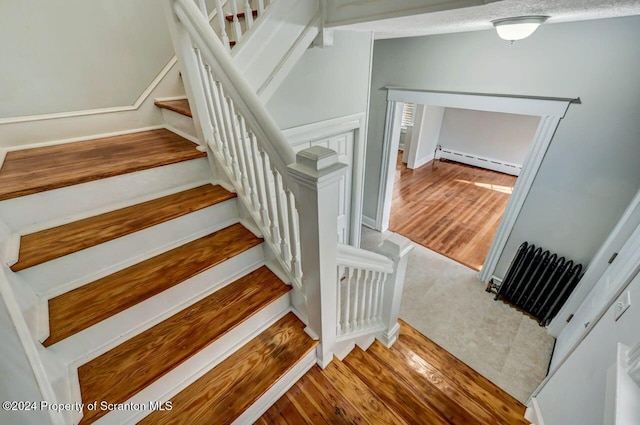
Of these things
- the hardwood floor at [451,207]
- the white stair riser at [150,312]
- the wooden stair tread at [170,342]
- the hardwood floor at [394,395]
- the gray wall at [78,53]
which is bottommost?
the hardwood floor at [451,207]

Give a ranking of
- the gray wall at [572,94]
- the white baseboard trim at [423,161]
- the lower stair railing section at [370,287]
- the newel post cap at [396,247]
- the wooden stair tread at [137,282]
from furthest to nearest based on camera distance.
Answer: the white baseboard trim at [423,161] < the gray wall at [572,94] < the newel post cap at [396,247] < the lower stair railing section at [370,287] < the wooden stair tread at [137,282]

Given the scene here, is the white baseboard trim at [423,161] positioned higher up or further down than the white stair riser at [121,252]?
further down

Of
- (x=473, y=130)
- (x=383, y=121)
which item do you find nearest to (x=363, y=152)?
(x=383, y=121)

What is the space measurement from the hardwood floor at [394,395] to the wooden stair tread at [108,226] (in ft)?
3.36

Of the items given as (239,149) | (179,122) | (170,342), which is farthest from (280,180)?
(179,122)

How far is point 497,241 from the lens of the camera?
8.96 ft

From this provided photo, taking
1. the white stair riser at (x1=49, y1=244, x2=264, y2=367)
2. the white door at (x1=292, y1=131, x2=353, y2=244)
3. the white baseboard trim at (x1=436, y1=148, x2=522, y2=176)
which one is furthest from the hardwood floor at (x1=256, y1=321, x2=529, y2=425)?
the white baseboard trim at (x1=436, y1=148, x2=522, y2=176)

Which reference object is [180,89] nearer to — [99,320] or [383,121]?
[99,320]

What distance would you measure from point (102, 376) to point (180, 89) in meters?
2.01

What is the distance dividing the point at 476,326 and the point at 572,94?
2.16m

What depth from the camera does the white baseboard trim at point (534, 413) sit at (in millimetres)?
1585

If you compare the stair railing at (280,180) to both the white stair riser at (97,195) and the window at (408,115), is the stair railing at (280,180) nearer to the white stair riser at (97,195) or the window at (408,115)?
the white stair riser at (97,195)

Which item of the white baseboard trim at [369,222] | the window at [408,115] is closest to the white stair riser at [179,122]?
the white baseboard trim at [369,222]

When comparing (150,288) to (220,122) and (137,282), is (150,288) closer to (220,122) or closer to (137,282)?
(137,282)
